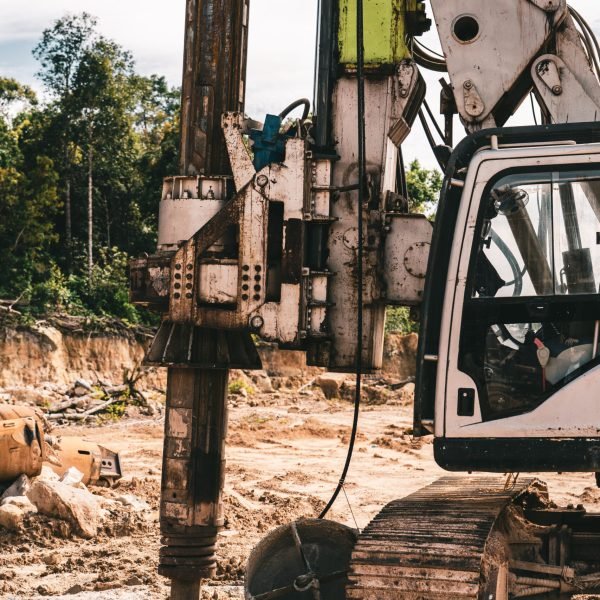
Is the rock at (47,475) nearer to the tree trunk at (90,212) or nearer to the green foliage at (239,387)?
the green foliage at (239,387)

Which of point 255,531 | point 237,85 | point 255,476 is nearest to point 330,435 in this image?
point 255,476

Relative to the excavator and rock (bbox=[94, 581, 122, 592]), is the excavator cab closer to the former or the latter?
the excavator

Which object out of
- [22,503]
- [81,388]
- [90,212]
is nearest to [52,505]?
[22,503]

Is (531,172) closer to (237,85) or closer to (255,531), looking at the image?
(237,85)

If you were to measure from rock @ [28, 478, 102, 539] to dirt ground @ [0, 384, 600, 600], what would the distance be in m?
0.12

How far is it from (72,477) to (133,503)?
2.25 ft

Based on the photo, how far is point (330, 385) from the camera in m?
28.7

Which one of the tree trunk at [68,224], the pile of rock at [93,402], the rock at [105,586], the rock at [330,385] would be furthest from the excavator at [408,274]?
the tree trunk at [68,224]

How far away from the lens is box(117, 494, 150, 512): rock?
1135 centimetres

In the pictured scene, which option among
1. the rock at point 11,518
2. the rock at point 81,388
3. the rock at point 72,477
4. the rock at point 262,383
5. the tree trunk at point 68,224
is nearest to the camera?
the rock at point 11,518

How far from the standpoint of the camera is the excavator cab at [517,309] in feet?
16.0

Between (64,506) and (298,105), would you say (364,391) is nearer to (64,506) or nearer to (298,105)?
(64,506)

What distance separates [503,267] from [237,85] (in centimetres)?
213

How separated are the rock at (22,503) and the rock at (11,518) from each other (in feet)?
0.28
